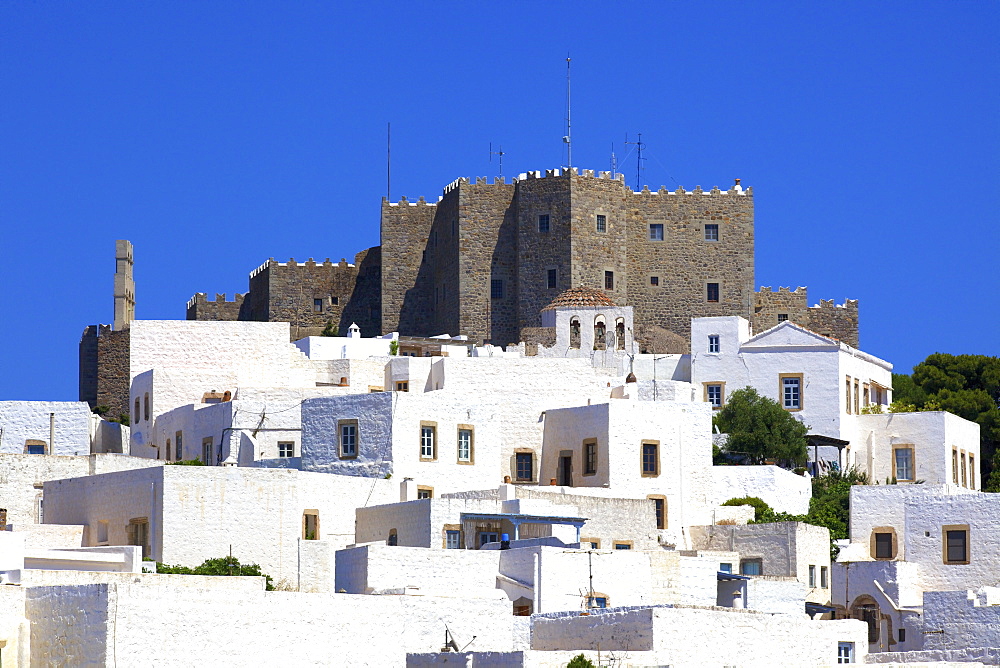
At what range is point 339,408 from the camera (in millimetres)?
47188

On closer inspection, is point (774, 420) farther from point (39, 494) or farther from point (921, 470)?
point (39, 494)

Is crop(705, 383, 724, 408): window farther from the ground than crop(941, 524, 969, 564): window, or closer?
farther from the ground

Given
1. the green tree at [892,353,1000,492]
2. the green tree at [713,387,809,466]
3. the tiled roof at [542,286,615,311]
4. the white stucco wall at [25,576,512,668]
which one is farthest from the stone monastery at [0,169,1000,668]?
the green tree at [892,353,1000,492]

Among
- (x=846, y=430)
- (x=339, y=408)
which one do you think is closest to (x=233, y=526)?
(x=339, y=408)

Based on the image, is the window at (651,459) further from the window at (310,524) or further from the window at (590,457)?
the window at (310,524)

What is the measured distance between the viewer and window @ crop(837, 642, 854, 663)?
33312mm

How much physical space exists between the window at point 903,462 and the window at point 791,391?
3.17m

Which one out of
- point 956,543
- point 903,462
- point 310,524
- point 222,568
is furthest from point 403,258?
point 222,568

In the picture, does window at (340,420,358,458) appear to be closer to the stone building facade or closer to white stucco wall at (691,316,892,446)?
white stucco wall at (691,316,892,446)

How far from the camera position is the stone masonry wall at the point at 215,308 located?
73562 millimetres

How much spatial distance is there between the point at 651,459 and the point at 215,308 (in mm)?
29241

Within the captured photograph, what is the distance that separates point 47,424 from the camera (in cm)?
5375

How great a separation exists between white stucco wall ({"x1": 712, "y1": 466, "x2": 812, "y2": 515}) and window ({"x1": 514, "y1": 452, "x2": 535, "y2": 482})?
15.5 feet

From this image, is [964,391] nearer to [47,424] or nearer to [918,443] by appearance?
[918,443]
